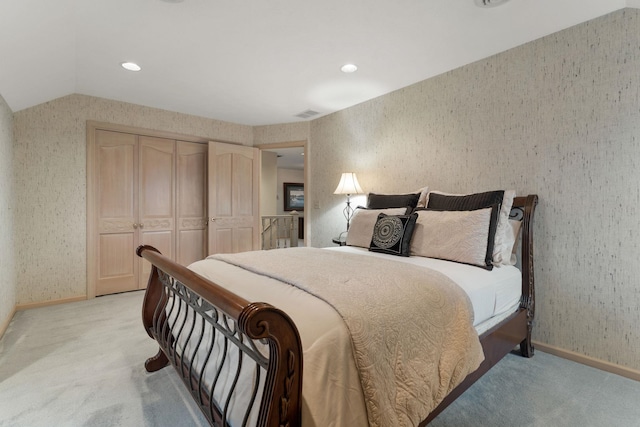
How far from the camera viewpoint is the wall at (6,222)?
8.23 feet

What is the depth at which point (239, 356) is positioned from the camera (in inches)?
39.9

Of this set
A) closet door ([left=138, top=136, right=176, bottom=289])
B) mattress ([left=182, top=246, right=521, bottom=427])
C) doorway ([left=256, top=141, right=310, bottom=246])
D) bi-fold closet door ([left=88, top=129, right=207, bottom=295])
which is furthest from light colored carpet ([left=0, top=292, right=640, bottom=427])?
doorway ([left=256, top=141, right=310, bottom=246])

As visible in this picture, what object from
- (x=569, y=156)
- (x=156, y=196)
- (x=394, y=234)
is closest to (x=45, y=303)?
(x=156, y=196)

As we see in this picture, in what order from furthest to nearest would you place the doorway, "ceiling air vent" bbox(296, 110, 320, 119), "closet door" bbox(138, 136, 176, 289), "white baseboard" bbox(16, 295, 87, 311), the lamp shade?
the doorway < "ceiling air vent" bbox(296, 110, 320, 119) < "closet door" bbox(138, 136, 176, 289) < the lamp shade < "white baseboard" bbox(16, 295, 87, 311)

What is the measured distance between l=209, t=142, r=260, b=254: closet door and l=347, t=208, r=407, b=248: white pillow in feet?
7.54

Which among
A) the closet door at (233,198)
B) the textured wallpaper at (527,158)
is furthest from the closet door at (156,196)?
the closet door at (233,198)

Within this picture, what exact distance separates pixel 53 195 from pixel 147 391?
2.69 meters

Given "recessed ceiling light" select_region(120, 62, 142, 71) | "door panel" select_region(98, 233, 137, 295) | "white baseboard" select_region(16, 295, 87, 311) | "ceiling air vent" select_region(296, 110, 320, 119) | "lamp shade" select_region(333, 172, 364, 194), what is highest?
"recessed ceiling light" select_region(120, 62, 142, 71)

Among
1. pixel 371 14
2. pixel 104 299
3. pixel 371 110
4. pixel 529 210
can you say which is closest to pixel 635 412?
pixel 529 210

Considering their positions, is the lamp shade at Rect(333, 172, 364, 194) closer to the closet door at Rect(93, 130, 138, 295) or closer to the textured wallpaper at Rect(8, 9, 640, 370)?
the textured wallpaper at Rect(8, 9, 640, 370)

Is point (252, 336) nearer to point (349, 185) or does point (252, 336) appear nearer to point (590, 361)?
point (590, 361)

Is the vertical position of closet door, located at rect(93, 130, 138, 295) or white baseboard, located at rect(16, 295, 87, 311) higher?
closet door, located at rect(93, 130, 138, 295)

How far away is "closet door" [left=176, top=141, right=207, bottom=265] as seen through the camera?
13.6ft

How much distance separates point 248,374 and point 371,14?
2195 mm
